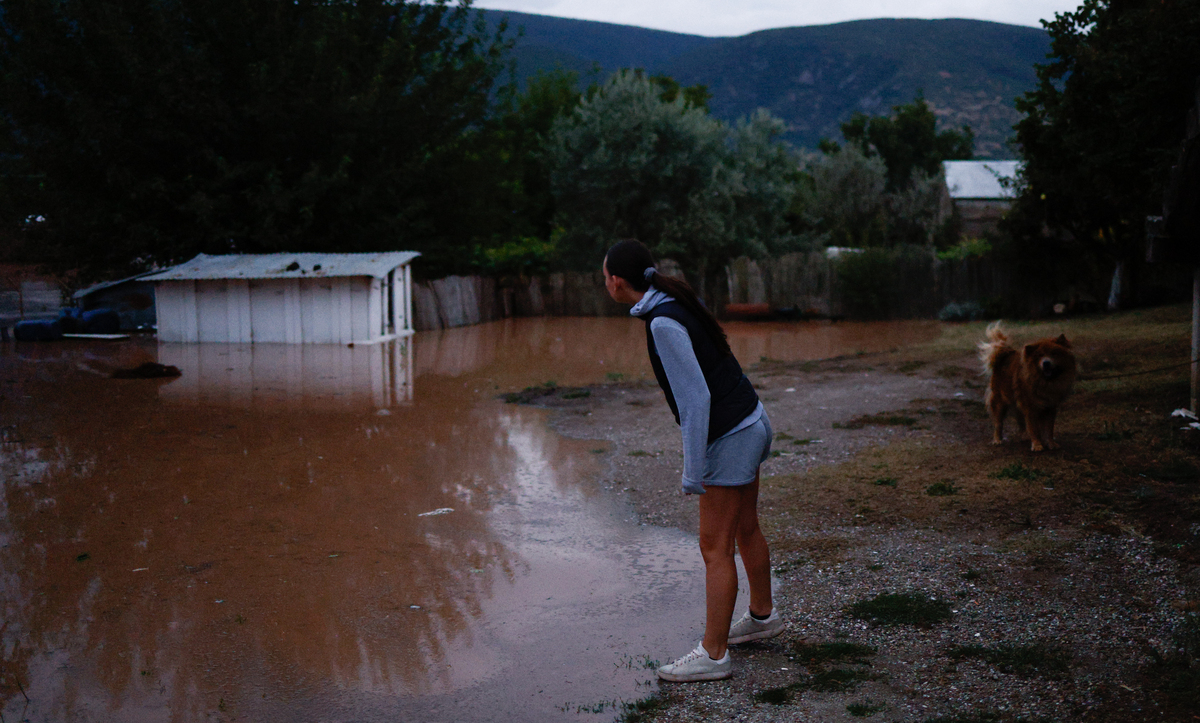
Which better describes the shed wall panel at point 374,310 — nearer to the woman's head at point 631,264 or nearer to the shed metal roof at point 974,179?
the woman's head at point 631,264

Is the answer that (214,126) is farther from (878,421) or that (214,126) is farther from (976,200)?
(976,200)

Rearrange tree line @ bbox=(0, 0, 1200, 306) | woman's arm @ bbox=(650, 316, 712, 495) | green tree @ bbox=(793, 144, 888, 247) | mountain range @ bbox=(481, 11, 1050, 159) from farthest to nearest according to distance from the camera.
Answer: mountain range @ bbox=(481, 11, 1050, 159) → green tree @ bbox=(793, 144, 888, 247) → tree line @ bbox=(0, 0, 1200, 306) → woman's arm @ bbox=(650, 316, 712, 495)

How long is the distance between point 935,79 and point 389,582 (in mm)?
Result: 120548

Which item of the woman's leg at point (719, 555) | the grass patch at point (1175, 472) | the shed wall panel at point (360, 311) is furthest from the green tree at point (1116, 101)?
the shed wall panel at point (360, 311)

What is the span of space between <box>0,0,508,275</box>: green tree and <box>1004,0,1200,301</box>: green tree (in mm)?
16803

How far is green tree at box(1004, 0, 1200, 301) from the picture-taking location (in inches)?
305

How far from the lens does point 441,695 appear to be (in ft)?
13.1

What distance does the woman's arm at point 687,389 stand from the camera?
→ 3.68 m

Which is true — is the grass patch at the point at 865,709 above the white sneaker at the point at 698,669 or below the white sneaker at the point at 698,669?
above

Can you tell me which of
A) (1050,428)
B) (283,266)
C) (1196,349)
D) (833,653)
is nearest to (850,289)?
(283,266)

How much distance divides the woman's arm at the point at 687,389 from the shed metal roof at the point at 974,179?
39.6m

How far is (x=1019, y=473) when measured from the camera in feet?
22.4

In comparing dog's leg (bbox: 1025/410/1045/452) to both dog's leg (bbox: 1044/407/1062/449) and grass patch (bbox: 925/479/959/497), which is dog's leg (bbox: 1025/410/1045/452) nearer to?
dog's leg (bbox: 1044/407/1062/449)

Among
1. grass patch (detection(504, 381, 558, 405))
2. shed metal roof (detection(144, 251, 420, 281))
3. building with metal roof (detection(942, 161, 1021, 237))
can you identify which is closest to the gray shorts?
grass patch (detection(504, 381, 558, 405))
